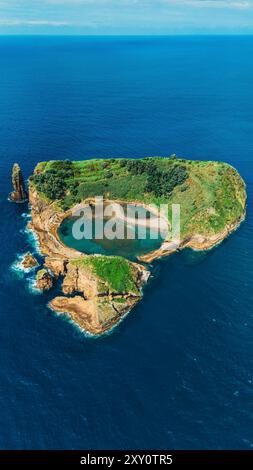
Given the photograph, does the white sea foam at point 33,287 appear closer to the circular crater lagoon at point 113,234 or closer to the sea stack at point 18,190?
the circular crater lagoon at point 113,234

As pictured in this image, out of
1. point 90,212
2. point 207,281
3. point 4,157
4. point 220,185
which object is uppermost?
point 4,157

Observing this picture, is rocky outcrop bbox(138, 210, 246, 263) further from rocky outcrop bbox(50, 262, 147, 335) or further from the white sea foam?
the white sea foam

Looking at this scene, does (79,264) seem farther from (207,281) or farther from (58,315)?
(207,281)

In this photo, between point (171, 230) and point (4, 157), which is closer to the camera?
point (171, 230)

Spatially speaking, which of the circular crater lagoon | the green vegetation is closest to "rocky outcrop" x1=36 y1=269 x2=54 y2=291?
the green vegetation

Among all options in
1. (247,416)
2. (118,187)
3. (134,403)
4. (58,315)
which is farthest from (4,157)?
(247,416)

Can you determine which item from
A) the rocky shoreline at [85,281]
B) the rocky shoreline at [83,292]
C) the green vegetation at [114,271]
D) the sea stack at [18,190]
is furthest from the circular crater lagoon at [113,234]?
the sea stack at [18,190]

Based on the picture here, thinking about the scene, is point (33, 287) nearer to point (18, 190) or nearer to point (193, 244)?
point (193, 244)
